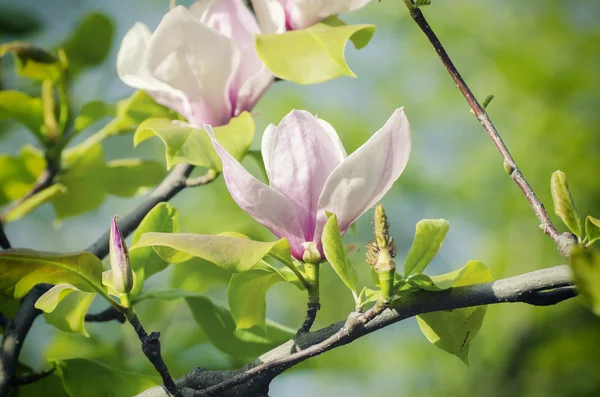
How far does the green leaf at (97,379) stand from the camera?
0.47m

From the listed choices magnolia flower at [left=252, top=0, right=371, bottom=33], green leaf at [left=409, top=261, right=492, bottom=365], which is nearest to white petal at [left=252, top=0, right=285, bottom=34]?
magnolia flower at [left=252, top=0, right=371, bottom=33]

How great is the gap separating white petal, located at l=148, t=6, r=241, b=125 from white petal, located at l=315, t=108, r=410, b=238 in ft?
0.47

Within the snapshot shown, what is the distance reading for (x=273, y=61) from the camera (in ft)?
1.23

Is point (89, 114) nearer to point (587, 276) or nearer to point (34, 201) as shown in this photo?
point (34, 201)

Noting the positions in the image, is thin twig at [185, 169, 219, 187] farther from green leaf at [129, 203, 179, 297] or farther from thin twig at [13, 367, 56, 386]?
thin twig at [13, 367, 56, 386]

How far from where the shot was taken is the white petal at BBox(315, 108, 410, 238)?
1.09ft

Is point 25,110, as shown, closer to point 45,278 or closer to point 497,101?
point 45,278

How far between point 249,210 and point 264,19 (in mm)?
166

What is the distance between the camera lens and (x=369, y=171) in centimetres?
34

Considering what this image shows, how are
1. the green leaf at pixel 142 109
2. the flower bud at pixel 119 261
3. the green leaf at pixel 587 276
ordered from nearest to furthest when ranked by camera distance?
the green leaf at pixel 587 276 < the flower bud at pixel 119 261 < the green leaf at pixel 142 109

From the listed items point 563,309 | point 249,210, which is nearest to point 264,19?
point 249,210

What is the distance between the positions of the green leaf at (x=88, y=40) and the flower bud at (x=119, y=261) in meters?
0.37

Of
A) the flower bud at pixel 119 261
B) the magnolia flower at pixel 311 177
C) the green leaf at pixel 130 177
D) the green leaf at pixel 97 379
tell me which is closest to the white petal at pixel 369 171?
the magnolia flower at pixel 311 177

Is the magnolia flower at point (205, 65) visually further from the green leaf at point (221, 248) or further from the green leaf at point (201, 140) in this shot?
the green leaf at point (221, 248)
